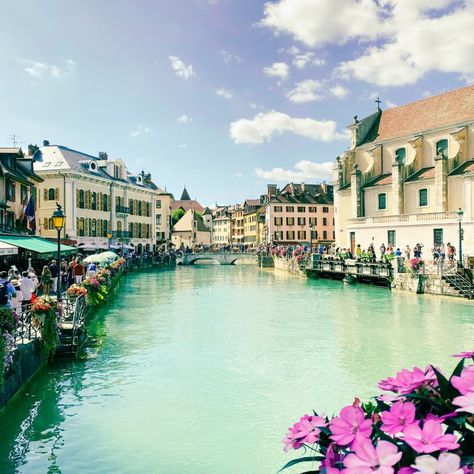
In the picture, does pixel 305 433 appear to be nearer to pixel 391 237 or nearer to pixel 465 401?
pixel 465 401

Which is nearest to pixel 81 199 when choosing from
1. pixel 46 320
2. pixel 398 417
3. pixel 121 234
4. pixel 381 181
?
pixel 121 234

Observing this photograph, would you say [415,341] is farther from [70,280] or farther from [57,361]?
[70,280]

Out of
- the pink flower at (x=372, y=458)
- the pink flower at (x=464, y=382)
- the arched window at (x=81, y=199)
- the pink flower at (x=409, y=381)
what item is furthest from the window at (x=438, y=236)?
the pink flower at (x=372, y=458)

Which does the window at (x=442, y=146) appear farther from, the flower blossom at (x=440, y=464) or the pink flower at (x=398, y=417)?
the flower blossom at (x=440, y=464)

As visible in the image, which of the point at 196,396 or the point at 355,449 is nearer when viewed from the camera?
the point at 355,449

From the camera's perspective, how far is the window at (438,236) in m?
40.0

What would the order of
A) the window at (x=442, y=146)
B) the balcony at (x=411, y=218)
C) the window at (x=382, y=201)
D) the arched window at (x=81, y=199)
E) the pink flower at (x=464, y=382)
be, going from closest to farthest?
the pink flower at (x=464, y=382), the balcony at (x=411, y=218), the window at (x=442, y=146), the window at (x=382, y=201), the arched window at (x=81, y=199)

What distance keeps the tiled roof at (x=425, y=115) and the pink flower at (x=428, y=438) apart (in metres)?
50.5

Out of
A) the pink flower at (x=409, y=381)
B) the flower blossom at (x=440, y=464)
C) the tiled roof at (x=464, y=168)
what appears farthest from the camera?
the tiled roof at (x=464, y=168)

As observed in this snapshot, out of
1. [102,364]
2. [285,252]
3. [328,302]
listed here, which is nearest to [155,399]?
[102,364]

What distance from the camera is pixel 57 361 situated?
49.1 feet

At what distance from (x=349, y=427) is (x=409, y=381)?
1.44 feet

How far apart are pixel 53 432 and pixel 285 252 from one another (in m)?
57.5

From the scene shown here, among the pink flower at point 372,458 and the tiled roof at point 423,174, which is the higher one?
the tiled roof at point 423,174
